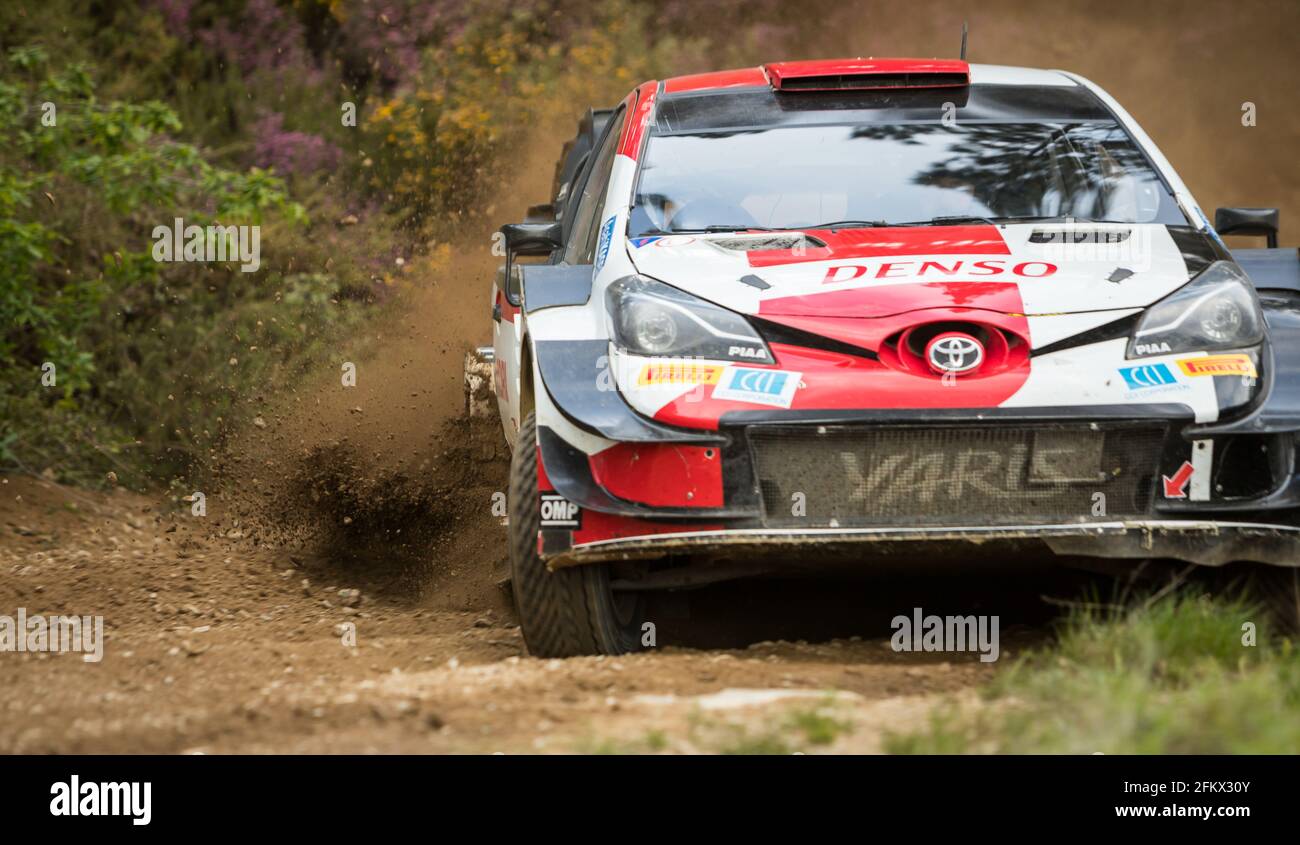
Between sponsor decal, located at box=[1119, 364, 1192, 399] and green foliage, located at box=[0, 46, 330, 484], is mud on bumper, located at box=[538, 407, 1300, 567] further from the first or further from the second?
green foliage, located at box=[0, 46, 330, 484]

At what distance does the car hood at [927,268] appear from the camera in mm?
4234

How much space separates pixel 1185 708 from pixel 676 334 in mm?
1649

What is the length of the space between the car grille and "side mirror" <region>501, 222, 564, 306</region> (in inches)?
52.0

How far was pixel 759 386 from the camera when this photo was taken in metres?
4.11

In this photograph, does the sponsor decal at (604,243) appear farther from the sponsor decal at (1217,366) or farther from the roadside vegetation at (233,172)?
the roadside vegetation at (233,172)

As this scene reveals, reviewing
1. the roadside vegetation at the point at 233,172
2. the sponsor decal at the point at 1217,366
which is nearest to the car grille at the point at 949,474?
the sponsor decal at the point at 1217,366

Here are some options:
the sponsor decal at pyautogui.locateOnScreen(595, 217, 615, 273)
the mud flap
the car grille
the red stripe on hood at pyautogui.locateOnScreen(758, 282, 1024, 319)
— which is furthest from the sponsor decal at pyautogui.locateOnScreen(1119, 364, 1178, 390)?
the mud flap

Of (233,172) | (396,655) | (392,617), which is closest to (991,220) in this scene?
(396,655)

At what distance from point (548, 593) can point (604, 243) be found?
1125 millimetres

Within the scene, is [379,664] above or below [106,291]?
below

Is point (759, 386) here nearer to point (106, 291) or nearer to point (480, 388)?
point (480, 388)

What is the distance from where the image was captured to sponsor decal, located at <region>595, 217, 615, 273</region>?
4.80 meters

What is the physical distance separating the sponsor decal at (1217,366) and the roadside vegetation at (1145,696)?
570mm
